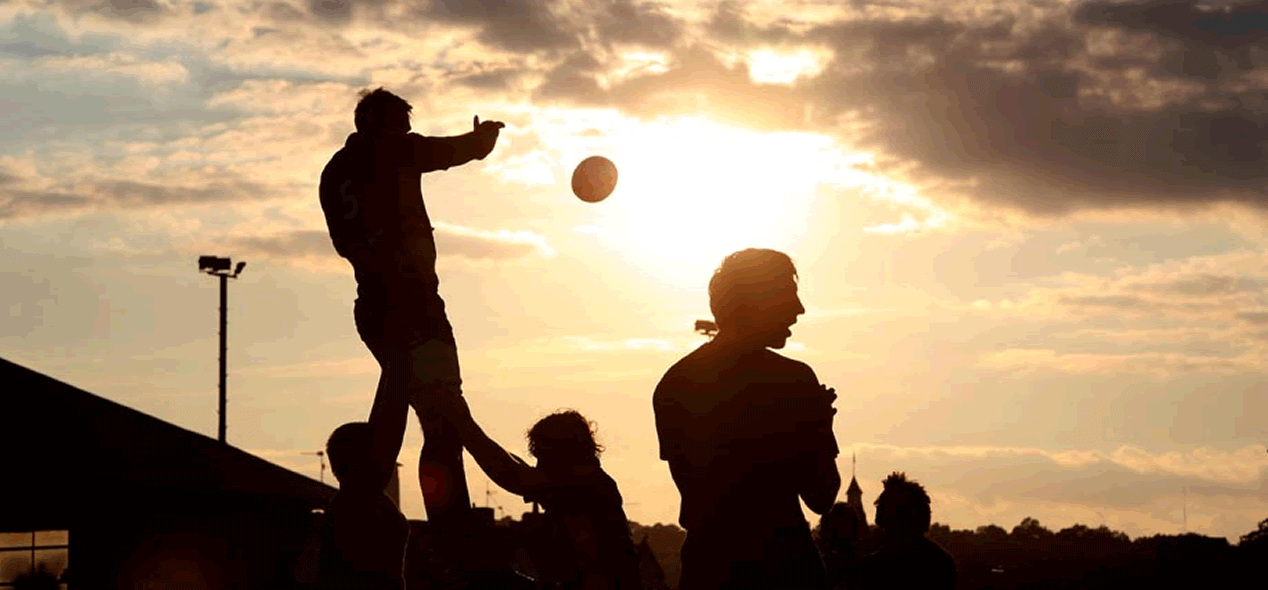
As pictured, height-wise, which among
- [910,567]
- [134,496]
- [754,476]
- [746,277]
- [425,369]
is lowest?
[910,567]

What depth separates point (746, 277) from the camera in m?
9.84

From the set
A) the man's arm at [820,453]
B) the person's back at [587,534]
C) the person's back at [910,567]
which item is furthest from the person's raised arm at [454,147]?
the man's arm at [820,453]

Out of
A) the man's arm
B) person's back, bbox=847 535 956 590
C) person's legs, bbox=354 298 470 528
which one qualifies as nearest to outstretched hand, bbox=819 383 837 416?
the man's arm

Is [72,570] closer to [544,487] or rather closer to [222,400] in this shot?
[544,487]

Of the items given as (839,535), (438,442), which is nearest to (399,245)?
(438,442)

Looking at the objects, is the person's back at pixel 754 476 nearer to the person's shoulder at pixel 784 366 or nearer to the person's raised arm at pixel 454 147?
the person's shoulder at pixel 784 366

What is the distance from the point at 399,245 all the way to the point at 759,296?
4.61 m

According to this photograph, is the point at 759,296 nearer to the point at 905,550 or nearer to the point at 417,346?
the point at 905,550

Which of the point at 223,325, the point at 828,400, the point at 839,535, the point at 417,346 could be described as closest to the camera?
the point at 828,400

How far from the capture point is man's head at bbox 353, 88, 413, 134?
1402 centimetres

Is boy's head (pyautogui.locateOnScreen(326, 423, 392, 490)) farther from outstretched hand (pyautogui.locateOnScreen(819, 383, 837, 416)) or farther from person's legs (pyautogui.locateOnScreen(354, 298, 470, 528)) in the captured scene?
outstretched hand (pyautogui.locateOnScreen(819, 383, 837, 416))

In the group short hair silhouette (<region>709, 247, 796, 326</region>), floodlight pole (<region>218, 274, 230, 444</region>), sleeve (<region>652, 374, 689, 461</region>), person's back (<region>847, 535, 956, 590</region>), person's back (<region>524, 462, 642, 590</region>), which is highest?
floodlight pole (<region>218, 274, 230, 444</region>)

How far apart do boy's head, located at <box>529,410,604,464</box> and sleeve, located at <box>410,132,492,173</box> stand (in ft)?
7.73

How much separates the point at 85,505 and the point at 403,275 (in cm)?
3136
